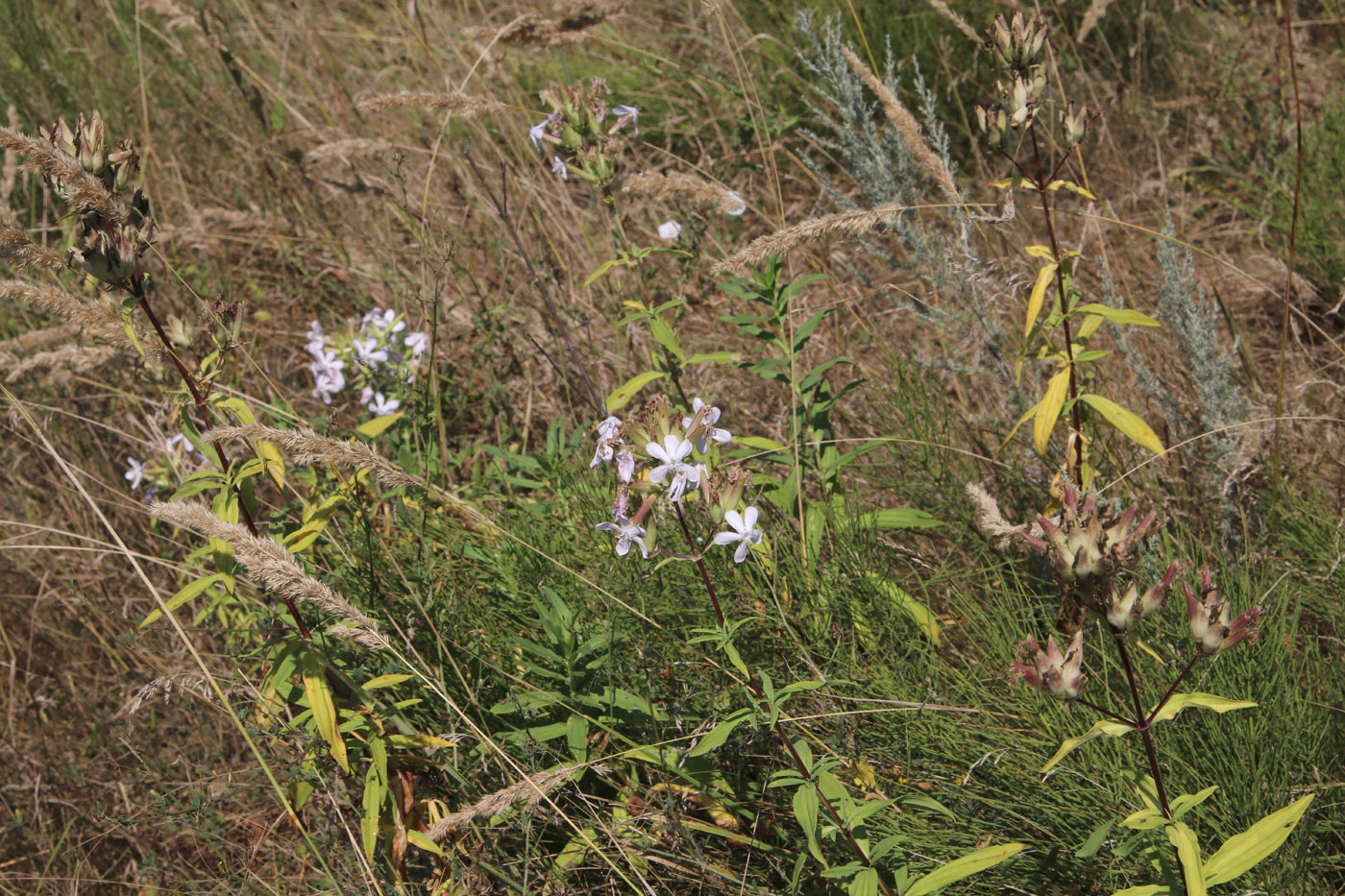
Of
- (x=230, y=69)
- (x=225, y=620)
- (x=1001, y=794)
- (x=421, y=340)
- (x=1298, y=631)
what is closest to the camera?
(x=1001, y=794)

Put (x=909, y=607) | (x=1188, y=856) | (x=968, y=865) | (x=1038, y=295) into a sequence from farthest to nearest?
1. (x=909, y=607)
2. (x=1038, y=295)
3. (x=968, y=865)
4. (x=1188, y=856)

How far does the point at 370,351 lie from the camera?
3.10 metres

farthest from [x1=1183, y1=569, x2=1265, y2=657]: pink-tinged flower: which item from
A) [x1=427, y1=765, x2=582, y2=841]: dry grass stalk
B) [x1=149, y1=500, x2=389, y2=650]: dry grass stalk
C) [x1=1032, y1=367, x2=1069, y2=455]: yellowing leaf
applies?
[x1=149, y1=500, x2=389, y2=650]: dry grass stalk

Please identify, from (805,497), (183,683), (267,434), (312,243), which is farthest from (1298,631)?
(312,243)

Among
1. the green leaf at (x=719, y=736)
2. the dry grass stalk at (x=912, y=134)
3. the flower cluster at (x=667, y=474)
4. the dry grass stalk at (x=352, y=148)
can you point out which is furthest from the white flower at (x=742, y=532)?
the dry grass stalk at (x=352, y=148)

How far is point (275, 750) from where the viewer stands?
250 centimetres

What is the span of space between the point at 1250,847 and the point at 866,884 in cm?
57

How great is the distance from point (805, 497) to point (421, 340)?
1.43 m

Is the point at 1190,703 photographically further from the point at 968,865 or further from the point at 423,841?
the point at 423,841

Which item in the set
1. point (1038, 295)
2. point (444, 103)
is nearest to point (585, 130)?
point (444, 103)

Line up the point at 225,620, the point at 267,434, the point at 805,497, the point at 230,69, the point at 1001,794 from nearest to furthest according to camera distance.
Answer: the point at 267,434 < the point at 1001,794 < the point at 805,497 < the point at 225,620 < the point at 230,69

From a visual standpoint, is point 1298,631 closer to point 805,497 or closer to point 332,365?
point 805,497

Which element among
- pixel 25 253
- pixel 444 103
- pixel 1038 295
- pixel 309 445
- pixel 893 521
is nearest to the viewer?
pixel 309 445

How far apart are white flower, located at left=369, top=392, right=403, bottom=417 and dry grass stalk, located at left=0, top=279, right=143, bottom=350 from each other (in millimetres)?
1060
